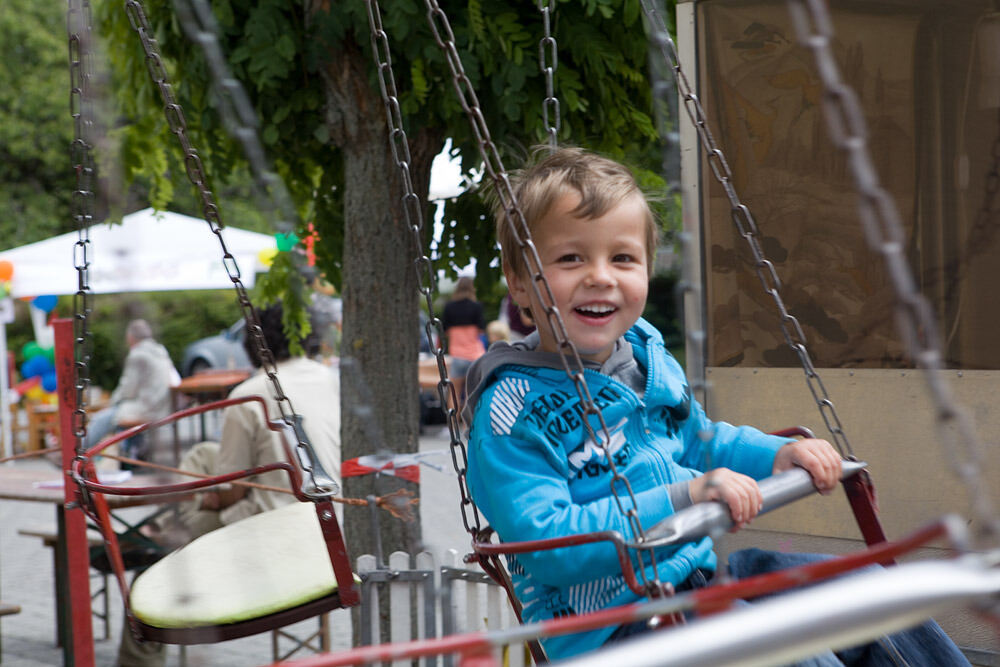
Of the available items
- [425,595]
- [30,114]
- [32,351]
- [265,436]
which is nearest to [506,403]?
[425,595]

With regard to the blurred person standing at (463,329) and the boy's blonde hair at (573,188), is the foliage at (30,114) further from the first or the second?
the boy's blonde hair at (573,188)

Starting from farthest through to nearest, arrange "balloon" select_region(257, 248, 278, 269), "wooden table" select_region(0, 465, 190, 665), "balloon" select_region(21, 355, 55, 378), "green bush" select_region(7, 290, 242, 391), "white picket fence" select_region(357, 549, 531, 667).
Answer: "green bush" select_region(7, 290, 242, 391) → "balloon" select_region(21, 355, 55, 378) → "wooden table" select_region(0, 465, 190, 665) → "balloon" select_region(257, 248, 278, 269) → "white picket fence" select_region(357, 549, 531, 667)

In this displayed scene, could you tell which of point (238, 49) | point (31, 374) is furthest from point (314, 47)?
point (31, 374)

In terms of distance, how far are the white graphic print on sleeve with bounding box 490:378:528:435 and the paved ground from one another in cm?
168

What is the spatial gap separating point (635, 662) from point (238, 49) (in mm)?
2960

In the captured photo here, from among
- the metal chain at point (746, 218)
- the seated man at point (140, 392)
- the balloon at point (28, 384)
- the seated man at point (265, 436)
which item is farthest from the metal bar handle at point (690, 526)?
the balloon at point (28, 384)

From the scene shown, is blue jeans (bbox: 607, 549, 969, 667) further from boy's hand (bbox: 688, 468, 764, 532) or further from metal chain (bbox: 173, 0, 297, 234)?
metal chain (bbox: 173, 0, 297, 234)

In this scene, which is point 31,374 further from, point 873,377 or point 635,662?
point 635,662

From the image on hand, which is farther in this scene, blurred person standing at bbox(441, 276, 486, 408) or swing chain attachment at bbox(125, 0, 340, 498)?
blurred person standing at bbox(441, 276, 486, 408)

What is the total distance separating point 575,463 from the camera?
196 centimetres

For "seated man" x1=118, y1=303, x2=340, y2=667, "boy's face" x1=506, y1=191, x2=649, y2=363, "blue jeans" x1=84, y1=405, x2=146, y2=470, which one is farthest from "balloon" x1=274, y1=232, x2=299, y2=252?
"blue jeans" x1=84, y1=405, x2=146, y2=470

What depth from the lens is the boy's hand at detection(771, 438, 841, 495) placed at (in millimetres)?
1854

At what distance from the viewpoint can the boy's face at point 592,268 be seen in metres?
2.01

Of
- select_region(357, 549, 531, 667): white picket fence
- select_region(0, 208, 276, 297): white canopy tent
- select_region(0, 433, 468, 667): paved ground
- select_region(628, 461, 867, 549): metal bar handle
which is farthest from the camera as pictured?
select_region(0, 208, 276, 297): white canopy tent
